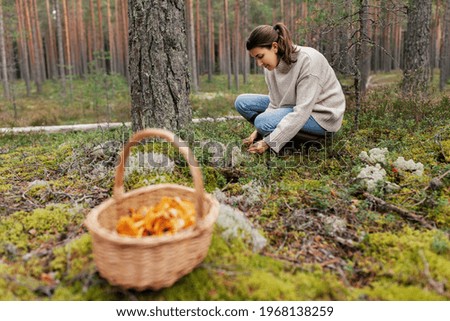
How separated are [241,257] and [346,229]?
97 cm

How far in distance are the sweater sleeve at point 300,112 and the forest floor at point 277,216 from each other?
0.28 m

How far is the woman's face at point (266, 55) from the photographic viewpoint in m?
3.80

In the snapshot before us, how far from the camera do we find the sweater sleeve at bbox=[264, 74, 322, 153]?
12.7 ft

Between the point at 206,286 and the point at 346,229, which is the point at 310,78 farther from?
the point at 206,286

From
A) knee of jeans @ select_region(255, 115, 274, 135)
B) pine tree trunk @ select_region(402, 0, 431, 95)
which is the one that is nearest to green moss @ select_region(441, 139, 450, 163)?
knee of jeans @ select_region(255, 115, 274, 135)

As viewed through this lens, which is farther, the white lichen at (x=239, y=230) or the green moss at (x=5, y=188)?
the green moss at (x=5, y=188)

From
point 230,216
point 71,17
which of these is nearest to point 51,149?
point 230,216

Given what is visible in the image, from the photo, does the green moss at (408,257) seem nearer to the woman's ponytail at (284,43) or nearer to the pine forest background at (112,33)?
the woman's ponytail at (284,43)

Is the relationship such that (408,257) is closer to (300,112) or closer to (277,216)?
(277,216)

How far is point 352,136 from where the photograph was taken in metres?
4.92

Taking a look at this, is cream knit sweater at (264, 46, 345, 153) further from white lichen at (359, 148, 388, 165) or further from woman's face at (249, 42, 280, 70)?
white lichen at (359, 148, 388, 165)

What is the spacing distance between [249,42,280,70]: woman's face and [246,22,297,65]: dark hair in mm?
34

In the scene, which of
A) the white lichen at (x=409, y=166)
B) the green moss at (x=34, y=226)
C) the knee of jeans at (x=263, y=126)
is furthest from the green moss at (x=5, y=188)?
the white lichen at (x=409, y=166)

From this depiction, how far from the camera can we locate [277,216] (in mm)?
3131
